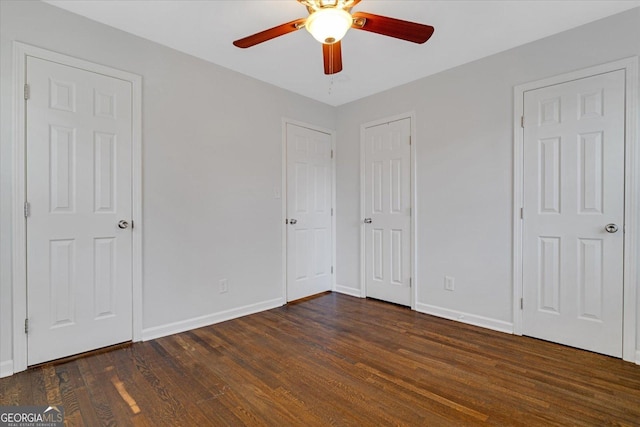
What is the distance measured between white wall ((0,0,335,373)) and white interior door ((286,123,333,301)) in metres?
0.20

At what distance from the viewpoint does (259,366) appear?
6.95 ft

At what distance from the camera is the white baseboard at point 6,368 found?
1943 mm

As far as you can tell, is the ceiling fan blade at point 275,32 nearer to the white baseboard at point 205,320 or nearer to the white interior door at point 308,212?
the white interior door at point 308,212

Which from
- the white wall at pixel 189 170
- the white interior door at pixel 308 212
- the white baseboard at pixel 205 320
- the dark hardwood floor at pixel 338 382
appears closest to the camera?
the dark hardwood floor at pixel 338 382

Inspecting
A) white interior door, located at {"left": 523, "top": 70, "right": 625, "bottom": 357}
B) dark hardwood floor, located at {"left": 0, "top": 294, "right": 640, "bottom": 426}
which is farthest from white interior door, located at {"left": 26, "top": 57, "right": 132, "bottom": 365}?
white interior door, located at {"left": 523, "top": 70, "right": 625, "bottom": 357}

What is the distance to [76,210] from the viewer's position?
7.32 feet

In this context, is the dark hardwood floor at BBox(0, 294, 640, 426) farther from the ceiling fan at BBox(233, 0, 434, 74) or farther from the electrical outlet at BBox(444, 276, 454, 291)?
the ceiling fan at BBox(233, 0, 434, 74)

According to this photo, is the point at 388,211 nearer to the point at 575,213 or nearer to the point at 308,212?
the point at 308,212

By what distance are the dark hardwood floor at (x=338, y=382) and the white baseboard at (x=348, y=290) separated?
1121 millimetres

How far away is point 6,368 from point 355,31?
3323 mm

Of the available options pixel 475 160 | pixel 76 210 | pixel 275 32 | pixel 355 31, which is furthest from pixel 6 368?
pixel 475 160

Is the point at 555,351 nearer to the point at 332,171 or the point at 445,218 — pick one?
the point at 445,218

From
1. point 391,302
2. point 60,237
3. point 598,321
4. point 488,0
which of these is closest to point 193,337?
point 60,237

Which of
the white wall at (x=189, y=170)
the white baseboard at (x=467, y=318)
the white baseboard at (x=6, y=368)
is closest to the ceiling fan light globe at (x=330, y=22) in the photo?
the white wall at (x=189, y=170)
